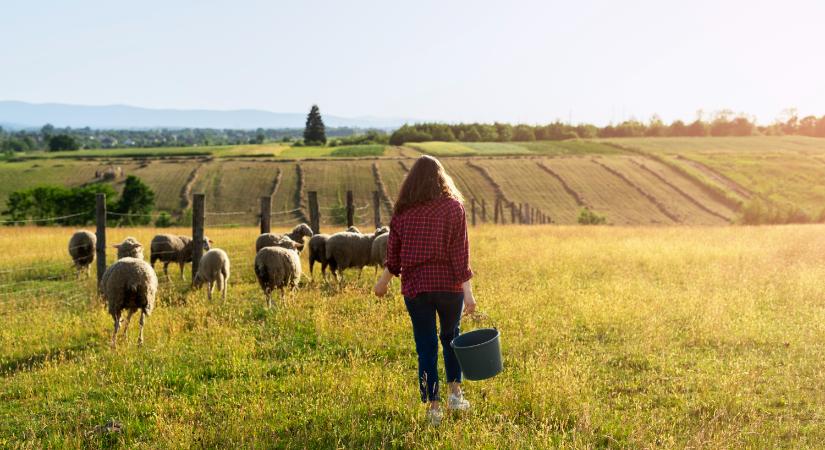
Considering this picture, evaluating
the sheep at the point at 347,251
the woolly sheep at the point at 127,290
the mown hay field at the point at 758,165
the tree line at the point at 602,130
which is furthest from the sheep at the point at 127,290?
the tree line at the point at 602,130

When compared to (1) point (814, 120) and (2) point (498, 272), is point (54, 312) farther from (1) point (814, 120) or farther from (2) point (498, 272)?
(1) point (814, 120)


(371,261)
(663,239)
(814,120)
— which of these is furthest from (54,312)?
(814,120)

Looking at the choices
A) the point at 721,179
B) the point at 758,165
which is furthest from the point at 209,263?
the point at 758,165

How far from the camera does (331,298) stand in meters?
11.8

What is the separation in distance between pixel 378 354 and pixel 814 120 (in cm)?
16529

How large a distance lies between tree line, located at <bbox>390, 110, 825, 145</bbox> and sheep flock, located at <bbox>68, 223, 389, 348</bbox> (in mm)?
107626

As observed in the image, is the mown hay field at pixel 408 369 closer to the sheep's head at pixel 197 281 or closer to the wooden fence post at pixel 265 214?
the sheep's head at pixel 197 281

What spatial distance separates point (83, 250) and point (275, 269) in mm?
8608

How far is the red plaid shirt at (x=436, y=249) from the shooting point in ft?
19.4

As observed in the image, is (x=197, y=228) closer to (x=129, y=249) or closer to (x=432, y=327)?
(x=129, y=249)

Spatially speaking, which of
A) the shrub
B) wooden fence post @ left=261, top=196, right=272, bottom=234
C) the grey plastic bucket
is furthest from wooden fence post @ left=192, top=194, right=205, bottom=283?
the shrub

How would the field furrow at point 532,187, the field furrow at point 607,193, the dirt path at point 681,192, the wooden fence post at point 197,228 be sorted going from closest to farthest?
the wooden fence post at point 197,228, the field furrow at point 607,193, the dirt path at point 681,192, the field furrow at point 532,187

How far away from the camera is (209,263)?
12859 millimetres

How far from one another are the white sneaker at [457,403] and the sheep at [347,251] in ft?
28.0
